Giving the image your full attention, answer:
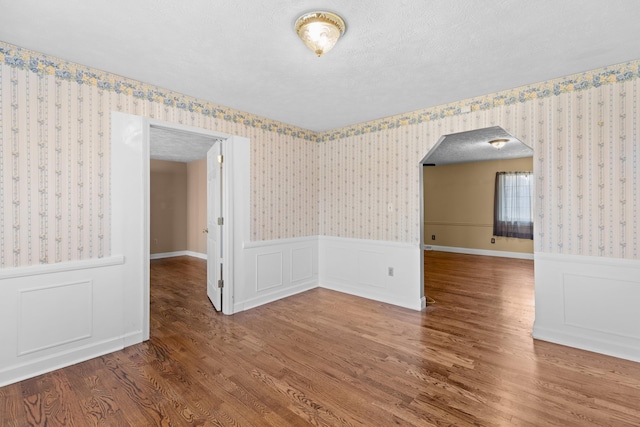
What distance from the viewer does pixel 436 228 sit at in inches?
345

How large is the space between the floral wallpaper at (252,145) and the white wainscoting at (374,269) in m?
0.32

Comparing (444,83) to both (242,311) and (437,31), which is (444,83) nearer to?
(437,31)

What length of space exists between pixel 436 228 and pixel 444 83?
21.1 feet

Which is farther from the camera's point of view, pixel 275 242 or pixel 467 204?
pixel 467 204

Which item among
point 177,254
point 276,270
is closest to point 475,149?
point 276,270

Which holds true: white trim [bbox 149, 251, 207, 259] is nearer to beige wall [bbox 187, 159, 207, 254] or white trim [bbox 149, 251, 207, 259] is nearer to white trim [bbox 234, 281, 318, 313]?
beige wall [bbox 187, 159, 207, 254]

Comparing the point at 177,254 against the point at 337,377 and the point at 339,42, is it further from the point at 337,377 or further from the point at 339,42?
the point at 339,42

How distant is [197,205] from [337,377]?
661 cm

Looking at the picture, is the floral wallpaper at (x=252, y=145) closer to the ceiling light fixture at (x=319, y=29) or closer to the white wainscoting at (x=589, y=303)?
the white wainscoting at (x=589, y=303)

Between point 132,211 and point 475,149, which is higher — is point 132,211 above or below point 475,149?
below

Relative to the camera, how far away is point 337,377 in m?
2.30

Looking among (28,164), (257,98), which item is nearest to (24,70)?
(28,164)

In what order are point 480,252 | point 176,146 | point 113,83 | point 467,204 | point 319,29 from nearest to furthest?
point 319,29 → point 113,83 → point 176,146 → point 480,252 → point 467,204

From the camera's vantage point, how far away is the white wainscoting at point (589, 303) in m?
2.58
